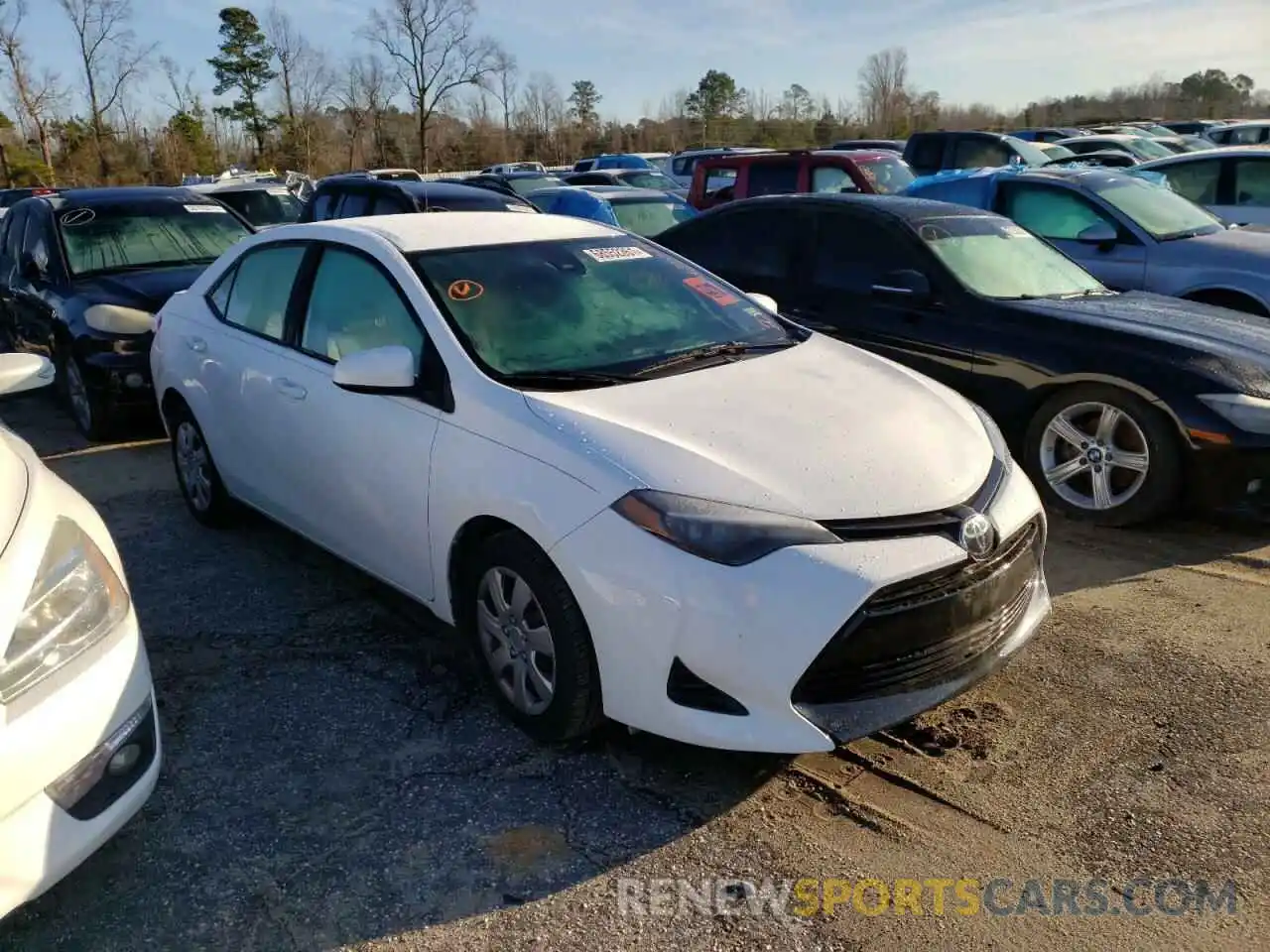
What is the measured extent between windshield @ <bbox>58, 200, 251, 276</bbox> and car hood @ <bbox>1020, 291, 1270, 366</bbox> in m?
5.96

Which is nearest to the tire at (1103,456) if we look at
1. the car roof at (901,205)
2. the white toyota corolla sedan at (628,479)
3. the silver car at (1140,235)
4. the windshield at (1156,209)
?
the car roof at (901,205)

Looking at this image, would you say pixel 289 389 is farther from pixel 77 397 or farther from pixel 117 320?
pixel 77 397

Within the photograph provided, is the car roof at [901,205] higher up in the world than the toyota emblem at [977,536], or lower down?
higher up

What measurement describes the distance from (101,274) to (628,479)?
6.08 meters

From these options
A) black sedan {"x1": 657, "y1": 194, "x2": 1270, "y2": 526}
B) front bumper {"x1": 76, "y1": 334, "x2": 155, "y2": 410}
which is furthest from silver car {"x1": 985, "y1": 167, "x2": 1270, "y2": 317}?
front bumper {"x1": 76, "y1": 334, "x2": 155, "y2": 410}

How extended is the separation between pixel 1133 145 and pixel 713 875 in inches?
832

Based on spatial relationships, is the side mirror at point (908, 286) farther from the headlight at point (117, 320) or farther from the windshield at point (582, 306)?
the headlight at point (117, 320)

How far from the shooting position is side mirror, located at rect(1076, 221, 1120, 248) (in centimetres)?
762

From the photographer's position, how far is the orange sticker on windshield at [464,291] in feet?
12.0

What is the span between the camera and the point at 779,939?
242 centimetres

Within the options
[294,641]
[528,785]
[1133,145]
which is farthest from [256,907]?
[1133,145]

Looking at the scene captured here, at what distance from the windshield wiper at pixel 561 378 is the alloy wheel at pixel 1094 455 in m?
A: 2.71

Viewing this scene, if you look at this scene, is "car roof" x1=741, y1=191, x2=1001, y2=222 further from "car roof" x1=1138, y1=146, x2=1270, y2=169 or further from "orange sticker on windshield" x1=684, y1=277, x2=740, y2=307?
Result: "car roof" x1=1138, y1=146, x2=1270, y2=169

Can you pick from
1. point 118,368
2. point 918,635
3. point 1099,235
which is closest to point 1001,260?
point 1099,235
